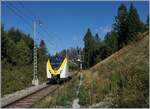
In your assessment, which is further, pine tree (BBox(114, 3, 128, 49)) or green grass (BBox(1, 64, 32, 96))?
pine tree (BBox(114, 3, 128, 49))

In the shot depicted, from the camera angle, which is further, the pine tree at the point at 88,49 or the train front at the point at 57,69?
the pine tree at the point at 88,49

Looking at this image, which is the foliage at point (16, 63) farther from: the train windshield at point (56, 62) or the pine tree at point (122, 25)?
the pine tree at point (122, 25)

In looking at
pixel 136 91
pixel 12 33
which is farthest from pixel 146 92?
pixel 12 33

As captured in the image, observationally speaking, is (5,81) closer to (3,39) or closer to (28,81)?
(28,81)

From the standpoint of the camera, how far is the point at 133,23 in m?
94.1

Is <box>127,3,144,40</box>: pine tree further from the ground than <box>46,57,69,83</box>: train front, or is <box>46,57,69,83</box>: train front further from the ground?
<box>127,3,144,40</box>: pine tree

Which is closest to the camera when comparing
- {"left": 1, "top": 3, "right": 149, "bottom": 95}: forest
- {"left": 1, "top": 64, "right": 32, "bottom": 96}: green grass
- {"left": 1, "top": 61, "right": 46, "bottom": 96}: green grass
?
{"left": 1, "top": 64, "right": 32, "bottom": 96}: green grass

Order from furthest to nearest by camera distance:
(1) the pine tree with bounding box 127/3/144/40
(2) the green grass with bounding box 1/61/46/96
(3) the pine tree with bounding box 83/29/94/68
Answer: (3) the pine tree with bounding box 83/29/94/68
(1) the pine tree with bounding box 127/3/144/40
(2) the green grass with bounding box 1/61/46/96

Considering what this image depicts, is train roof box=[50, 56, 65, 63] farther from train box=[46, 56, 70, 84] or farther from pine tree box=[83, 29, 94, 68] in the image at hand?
pine tree box=[83, 29, 94, 68]

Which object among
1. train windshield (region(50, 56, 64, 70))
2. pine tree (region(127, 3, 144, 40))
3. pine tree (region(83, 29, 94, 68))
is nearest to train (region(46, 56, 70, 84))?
train windshield (region(50, 56, 64, 70))

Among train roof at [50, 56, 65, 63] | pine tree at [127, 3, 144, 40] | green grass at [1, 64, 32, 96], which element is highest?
pine tree at [127, 3, 144, 40]

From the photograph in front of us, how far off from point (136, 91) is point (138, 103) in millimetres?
1009

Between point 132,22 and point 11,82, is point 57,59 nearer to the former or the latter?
point 11,82

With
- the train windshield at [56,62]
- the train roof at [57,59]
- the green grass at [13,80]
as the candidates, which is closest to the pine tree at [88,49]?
the green grass at [13,80]
